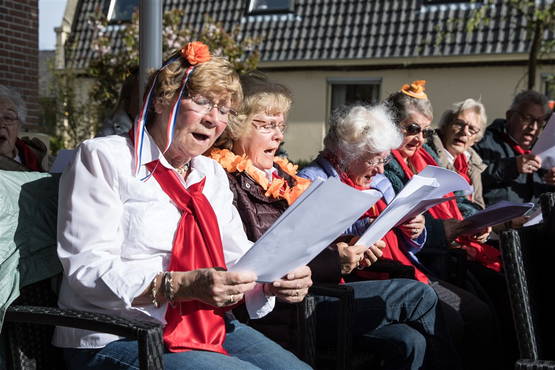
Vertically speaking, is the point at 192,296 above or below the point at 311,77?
below

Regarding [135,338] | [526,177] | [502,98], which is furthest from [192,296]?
[502,98]

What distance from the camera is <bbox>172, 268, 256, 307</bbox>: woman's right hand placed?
212cm

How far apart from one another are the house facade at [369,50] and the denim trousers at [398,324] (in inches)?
400

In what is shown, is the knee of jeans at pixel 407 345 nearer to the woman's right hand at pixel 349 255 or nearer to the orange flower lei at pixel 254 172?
the woman's right hand at pixel 349 255

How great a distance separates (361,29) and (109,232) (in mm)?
12702

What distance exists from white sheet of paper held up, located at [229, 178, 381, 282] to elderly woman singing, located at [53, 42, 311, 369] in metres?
0.08

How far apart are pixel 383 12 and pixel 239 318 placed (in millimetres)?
12225

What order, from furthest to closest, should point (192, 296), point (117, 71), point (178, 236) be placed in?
point (117, 71) → point (178, 236) → point (192, 296)

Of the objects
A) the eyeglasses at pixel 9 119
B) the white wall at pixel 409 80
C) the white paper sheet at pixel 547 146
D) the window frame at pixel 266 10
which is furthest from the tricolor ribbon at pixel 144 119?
the window frame at pixel 266 10

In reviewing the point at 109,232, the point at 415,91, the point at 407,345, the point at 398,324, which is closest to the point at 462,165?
the point at 415,91

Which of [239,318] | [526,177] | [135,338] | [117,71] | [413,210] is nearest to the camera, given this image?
[135,338]

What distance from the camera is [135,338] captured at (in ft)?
6.70

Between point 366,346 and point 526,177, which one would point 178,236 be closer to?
point 366,346

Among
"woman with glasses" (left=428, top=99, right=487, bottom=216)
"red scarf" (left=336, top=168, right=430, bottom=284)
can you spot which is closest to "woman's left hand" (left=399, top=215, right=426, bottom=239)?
"red scarf" (left=336, top=168, right=430, bottom=284)
